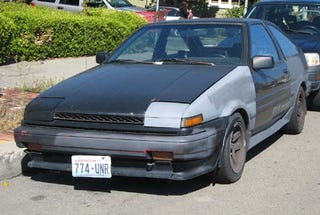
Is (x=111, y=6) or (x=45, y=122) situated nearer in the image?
(x=45, y=122)

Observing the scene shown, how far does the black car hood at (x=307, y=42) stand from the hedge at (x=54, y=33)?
552 centimetres

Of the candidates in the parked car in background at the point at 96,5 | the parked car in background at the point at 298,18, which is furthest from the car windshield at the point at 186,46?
the parked car in background at the point at 96,5

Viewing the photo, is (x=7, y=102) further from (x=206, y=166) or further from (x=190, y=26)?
(x=206, y=166)

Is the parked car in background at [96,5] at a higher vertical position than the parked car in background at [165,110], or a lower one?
lower

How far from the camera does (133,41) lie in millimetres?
6664

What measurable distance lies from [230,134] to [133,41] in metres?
1.91

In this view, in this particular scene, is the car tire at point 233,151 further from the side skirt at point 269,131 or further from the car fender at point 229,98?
the side skirt at point 269,131

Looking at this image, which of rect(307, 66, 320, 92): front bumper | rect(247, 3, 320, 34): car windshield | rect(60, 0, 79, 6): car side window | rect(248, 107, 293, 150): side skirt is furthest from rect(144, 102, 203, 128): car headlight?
rect(60, 0, 79, 6): car side window

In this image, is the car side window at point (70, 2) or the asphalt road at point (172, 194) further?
the car side window at point (70, 2)

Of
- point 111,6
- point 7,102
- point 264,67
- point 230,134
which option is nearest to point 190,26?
point 264,67

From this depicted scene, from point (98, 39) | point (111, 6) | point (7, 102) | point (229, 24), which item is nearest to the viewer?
point (229, 24)

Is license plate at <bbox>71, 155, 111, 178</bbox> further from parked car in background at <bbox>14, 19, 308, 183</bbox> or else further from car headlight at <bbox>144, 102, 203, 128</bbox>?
car headlight at <bbox>144, 102, 203, 128</bbox>

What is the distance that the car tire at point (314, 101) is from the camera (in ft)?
30.5

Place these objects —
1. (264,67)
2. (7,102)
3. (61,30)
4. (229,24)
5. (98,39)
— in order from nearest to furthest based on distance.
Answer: (264,67), (229,24), (7,102), (61,30), (98,39)
